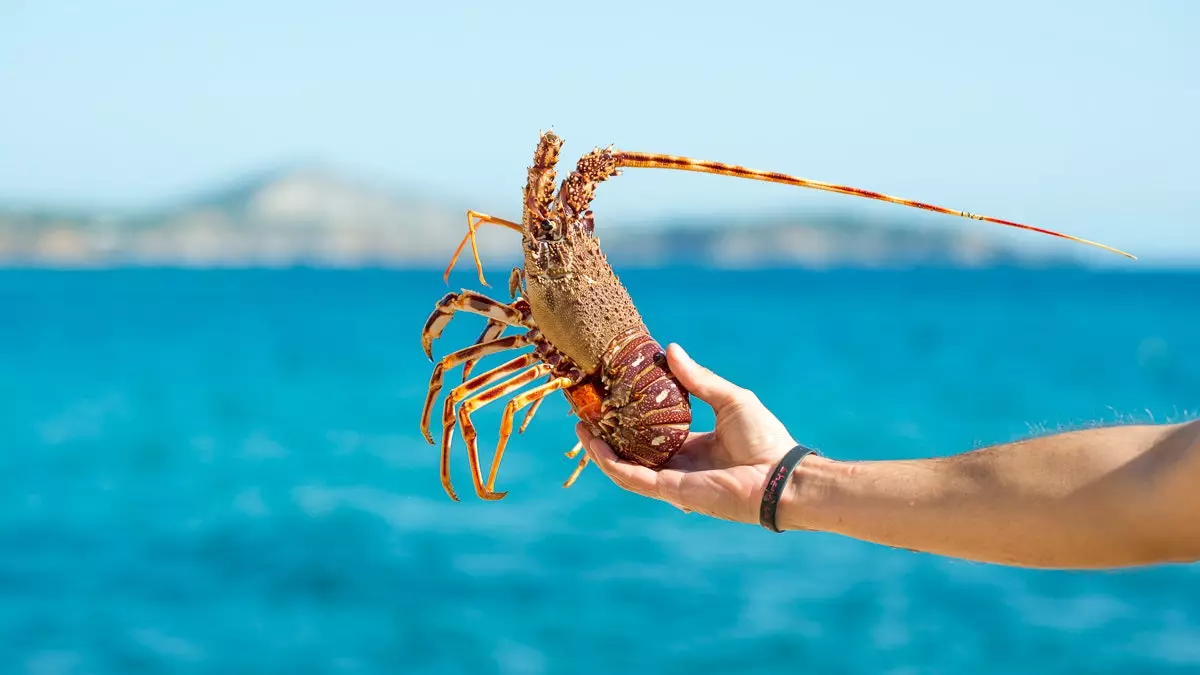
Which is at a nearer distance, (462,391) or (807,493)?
(807,493)

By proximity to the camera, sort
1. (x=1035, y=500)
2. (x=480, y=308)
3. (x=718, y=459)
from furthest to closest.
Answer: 1. (x=480, y=308)
2. (x=718, y=459)
3. (x=1035, y=500)

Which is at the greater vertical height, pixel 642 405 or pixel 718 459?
pixel 642 405

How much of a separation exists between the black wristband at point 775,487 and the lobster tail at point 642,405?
0.51 meters

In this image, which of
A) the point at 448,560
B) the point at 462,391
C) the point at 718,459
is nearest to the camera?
the point at 718,459

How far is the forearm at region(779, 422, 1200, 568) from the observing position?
2562 mm

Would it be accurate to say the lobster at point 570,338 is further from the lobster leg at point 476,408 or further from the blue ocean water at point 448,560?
the blue ocean water at point 448,560

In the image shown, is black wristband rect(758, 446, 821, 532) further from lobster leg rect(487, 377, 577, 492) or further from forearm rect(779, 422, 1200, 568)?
lobster leg rect(487, 377, 577, 492)

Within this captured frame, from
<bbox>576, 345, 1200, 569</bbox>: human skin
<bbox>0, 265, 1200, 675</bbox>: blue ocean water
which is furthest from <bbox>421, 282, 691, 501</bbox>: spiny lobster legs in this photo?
<bbox>0, 265, 1200, 675</bbox>: blue ocean water

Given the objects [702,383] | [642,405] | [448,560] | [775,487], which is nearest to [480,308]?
[642,405]

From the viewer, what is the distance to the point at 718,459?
399 centimetres

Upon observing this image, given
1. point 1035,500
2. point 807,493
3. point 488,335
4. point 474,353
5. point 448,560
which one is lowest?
point 1035,500

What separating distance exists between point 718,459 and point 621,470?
357mm

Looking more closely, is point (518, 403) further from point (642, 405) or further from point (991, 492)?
point (991, 492)

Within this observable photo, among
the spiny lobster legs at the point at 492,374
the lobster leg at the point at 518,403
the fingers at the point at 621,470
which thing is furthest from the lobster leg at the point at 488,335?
the fingers at the point at 621,470
